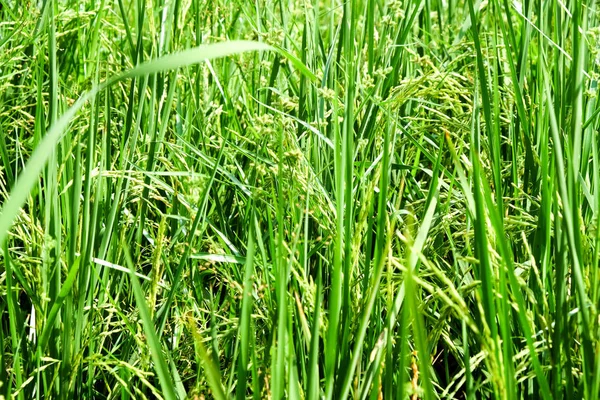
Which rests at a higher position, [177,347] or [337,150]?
[337,150]

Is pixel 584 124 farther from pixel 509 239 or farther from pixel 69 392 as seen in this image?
pixel 69 392

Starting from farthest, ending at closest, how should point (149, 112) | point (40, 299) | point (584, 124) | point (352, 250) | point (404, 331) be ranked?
point (149, 112), point (584, 124), point (40, 299), point (352, 250), point (404, 331)

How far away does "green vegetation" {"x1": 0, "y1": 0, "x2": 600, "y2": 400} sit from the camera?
37.3 inches

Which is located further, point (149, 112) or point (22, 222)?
point (149, 112)

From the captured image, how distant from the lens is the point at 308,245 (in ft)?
4.92

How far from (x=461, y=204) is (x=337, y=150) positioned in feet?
1.39

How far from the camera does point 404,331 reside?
0.88 m

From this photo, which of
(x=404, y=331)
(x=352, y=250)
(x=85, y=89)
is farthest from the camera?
(x=85, y=89)

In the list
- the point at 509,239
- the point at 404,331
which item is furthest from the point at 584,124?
the point at 404,331

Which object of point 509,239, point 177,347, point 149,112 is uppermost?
point 149,112

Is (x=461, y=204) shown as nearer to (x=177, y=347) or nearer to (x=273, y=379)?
(x=177, y=347)

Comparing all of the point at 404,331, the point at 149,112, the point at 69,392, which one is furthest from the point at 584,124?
the point at 69,392

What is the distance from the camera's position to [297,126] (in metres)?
1.71

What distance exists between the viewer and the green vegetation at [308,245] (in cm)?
95
